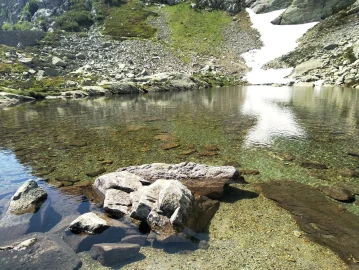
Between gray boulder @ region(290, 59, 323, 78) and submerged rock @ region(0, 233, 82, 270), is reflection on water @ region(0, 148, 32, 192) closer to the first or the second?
submerged rock @ region(0, 233, 82, 270)

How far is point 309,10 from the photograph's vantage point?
10419 cm

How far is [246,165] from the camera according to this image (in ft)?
41.3

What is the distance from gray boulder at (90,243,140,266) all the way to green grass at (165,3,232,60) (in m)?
93.7

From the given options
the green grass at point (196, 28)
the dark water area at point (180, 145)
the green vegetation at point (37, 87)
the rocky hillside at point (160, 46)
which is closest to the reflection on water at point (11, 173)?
the dark water area at point (180, 145)

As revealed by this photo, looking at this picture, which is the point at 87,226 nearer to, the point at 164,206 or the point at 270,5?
the point at 164,206

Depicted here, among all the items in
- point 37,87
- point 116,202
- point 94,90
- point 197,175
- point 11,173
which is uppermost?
point 37,87

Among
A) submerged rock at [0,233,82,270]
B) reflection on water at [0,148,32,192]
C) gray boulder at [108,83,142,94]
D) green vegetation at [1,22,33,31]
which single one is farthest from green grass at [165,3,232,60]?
submerged rock at [0,233,82,270]

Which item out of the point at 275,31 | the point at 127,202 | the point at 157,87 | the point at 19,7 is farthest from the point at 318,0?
the point at 19,7

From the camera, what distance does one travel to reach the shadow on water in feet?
30.7

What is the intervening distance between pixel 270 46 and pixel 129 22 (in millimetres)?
63055

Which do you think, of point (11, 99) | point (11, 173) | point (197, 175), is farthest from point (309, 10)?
point (11, 173)

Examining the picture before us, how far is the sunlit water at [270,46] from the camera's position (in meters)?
81.2

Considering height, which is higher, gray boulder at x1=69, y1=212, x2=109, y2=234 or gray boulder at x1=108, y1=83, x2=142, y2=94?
gray boulder at x1=108, y1=83, x2=142, y2=94

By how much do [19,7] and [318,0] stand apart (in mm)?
180278
